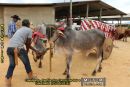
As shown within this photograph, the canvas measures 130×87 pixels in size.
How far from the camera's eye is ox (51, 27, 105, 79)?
368 inches

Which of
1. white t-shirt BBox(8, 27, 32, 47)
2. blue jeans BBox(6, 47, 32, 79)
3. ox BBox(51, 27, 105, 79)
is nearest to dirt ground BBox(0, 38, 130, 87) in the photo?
ox BBox(51, 27, 105, 79)

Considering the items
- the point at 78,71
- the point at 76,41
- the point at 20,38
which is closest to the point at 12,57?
the point at 20,38

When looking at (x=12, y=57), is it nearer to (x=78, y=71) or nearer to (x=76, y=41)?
(x=76, y=41)

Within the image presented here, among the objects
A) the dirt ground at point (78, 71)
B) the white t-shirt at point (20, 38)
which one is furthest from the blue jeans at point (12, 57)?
the dirt ground at point (78, 71)

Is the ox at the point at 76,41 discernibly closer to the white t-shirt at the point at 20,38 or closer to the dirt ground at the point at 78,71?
the dirt ground at the point at 78,71

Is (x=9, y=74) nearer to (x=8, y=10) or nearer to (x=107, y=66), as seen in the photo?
(x=107, y=66)

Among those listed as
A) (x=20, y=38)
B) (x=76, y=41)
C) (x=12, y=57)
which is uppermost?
(x=20, y=38)

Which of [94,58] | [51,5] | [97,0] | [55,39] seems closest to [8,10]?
[51,5]

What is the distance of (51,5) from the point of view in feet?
77.6

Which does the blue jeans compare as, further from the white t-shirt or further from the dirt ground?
the dirt ground

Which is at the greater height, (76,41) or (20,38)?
(20,38)

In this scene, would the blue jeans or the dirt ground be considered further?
the dirt ground

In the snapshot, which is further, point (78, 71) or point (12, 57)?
point (78, 71)

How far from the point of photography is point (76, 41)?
380 inches
